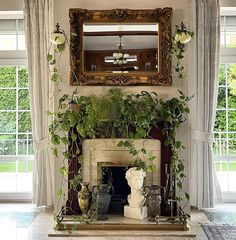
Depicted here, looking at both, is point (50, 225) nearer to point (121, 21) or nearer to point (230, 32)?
point (121, 21)

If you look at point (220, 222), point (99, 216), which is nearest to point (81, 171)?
point (99, 216)

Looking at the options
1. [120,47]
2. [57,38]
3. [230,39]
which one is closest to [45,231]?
[57,38]

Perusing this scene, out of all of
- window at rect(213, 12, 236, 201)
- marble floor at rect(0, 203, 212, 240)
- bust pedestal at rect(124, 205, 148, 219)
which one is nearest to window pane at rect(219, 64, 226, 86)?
window at rect(213, 12, 236, 201)

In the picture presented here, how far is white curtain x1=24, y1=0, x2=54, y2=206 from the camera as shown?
5098 mm

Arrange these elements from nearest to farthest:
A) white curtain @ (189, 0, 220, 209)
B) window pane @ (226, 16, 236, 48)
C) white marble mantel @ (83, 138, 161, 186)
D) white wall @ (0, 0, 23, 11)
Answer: white marble mantel @ (83, 138, 161, 186) → white curtain @ (189, 0, 220, 209) → white wall @ (0, 0, 23, 11) → window pane @ (226, 16, 236, 48)

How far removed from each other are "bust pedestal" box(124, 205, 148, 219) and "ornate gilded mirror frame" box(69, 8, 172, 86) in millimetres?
1367

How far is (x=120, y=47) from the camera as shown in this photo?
4.67 metres

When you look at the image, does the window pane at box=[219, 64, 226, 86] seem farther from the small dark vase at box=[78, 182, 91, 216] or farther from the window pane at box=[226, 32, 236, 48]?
the small dark vase at box=[78, 182, 91, 216]

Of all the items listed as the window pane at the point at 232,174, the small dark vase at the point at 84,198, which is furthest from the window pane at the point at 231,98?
the small dark vase at the point at 84,198

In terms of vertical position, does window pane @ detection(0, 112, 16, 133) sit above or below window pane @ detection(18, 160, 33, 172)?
above

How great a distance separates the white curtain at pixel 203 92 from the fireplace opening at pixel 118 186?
0.95 m

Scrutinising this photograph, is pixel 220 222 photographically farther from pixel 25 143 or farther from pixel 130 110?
pixel 25 143

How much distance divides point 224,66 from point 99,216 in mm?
2633

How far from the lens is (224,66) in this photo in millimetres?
5484
